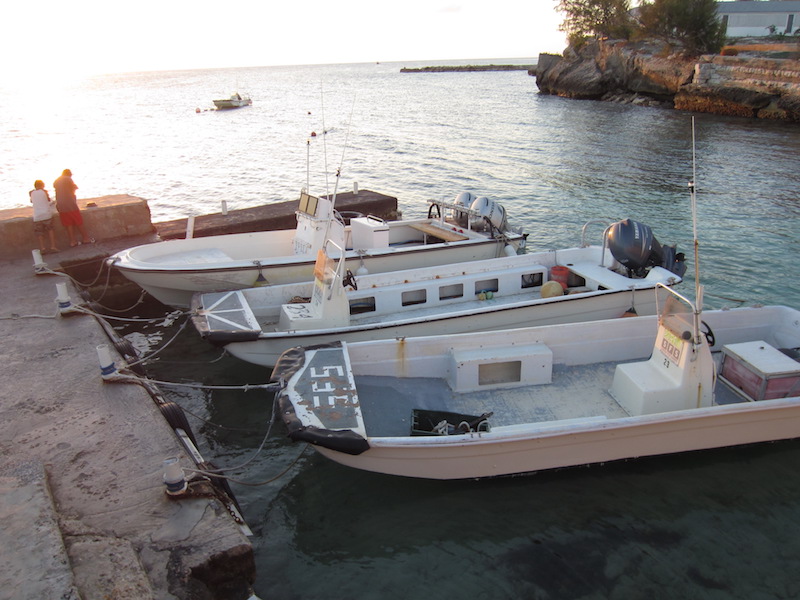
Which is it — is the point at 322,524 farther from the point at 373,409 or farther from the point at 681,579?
the point at 681,579

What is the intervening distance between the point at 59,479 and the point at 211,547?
199 centimetres

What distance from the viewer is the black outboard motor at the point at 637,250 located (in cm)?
1114

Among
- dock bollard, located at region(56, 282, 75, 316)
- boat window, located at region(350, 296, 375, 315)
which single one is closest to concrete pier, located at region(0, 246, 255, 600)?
dock bollard, located at region(56, 282, 75, 316)

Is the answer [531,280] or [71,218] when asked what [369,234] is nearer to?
[531,280]

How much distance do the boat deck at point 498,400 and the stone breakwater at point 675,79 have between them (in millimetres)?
44986

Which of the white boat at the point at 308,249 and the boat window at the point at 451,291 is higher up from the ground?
the white boat at the point at 308,249

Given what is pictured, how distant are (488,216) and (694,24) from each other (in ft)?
185

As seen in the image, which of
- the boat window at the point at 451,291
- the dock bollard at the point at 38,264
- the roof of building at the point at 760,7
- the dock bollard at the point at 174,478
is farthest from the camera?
the roof of building at the point at 760,7

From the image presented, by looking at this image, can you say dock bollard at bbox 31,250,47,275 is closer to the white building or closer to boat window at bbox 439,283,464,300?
boat window at bbox 439,283,464,300

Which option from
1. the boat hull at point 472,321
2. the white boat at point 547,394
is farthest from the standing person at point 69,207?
the white boat at point 547,394

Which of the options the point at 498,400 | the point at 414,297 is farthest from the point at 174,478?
the point at 414,297

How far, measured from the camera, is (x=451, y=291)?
38.5 ft

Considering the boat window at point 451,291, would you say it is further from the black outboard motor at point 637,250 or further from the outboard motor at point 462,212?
the outboard motor at point 462,212

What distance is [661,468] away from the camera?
321 inches
